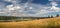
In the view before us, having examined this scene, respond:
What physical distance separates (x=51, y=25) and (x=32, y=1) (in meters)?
0.69

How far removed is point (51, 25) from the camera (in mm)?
3326

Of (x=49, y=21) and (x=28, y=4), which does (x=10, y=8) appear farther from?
(x=49, y=21)

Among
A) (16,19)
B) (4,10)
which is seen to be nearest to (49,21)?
(16,19)

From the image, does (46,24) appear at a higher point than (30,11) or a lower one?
lower

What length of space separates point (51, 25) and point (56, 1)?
0.56 m

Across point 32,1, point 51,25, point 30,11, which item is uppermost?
point 32,1

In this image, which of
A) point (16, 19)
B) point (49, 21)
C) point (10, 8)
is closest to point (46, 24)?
point (49, 21)

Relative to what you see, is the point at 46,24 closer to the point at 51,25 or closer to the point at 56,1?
the point at 51,25

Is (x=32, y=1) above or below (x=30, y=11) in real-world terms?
above

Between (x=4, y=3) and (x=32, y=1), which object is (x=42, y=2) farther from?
(x=4, y=3)

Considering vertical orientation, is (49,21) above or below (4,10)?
below

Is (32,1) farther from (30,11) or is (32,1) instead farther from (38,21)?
(38,21)

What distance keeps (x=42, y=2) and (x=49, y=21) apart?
0.47 meters

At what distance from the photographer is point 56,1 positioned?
134 inches
